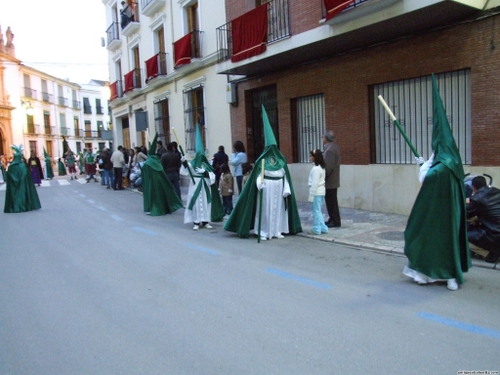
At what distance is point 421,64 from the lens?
927 centimetres

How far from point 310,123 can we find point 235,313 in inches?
343

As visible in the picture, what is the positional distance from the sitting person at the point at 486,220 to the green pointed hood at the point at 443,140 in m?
1.14

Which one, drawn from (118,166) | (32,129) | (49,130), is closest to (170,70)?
(118,166)

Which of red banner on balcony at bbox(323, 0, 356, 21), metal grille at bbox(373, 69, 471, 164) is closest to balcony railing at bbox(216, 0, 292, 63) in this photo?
red banner on balcony at bbox(323, 0, 356, 21)

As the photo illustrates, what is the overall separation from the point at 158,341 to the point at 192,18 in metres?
15.8

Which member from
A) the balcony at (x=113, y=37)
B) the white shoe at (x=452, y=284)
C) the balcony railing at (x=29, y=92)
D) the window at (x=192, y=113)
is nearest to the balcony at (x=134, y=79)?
the balcony at (x=113, y=37)

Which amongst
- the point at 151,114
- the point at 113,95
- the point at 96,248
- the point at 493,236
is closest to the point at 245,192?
the point at 96,248

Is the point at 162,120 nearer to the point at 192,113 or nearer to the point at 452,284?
the point at 192,113

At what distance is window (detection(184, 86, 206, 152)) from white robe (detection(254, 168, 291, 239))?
378 inches

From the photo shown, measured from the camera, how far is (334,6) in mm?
9461

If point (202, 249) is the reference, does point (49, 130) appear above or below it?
above

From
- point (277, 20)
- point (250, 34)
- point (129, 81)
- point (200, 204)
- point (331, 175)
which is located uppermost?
point (129, 81)

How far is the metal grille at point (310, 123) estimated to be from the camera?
12086mm

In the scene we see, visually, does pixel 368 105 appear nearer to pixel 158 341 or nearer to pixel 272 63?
pixel 272 63
